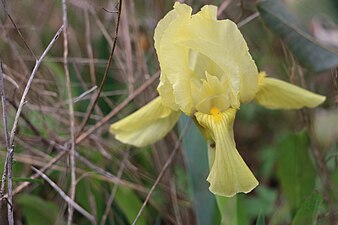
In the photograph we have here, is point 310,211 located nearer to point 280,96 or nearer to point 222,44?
point 280,96

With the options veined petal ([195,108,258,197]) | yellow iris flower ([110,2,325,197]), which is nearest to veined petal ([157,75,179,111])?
yellow iris flower ([110,2,325,197])

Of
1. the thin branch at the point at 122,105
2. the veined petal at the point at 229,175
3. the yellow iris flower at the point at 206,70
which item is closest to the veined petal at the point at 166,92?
the yellow iris flower at the point at 206,70

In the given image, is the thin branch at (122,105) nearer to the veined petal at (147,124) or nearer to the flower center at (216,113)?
the veined petal at (147,124)

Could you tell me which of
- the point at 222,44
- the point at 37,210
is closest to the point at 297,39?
the point at 222,44

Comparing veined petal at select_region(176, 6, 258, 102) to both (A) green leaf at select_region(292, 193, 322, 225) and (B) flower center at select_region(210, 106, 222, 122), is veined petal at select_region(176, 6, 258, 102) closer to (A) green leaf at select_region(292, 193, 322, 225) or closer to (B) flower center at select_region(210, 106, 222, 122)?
(B) flower center at select_region(210, 106, 222, 122)

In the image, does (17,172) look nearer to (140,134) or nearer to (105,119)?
(105,119)
